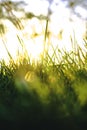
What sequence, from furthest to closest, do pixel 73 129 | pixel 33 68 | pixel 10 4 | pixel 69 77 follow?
pixel 10 4
pixel 33 68
pixel 69 77
pixel 73 129

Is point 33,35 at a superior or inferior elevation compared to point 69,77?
superior

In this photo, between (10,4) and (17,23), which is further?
(10,4)

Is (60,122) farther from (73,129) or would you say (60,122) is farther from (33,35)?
(33,35)

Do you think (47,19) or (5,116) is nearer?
(5,116)

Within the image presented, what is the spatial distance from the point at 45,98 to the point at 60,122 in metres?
0.08

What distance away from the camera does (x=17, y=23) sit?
71.3 inches

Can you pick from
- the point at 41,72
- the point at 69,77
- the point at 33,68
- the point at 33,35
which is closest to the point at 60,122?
the point at 69,77

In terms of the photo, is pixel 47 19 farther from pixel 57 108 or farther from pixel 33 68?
pixel 57 108

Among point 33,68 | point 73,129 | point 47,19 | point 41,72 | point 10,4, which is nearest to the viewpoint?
point 73,129

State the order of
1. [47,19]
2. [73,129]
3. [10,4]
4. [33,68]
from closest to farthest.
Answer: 1. [73,129]
2. [33,68]
3. [47,19]
4. [10,4]

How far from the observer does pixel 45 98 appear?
91cm

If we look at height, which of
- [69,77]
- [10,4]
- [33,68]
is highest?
[10,4]

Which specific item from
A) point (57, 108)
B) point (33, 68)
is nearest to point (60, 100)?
point (57, 108)

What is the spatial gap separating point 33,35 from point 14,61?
0.22 meters
